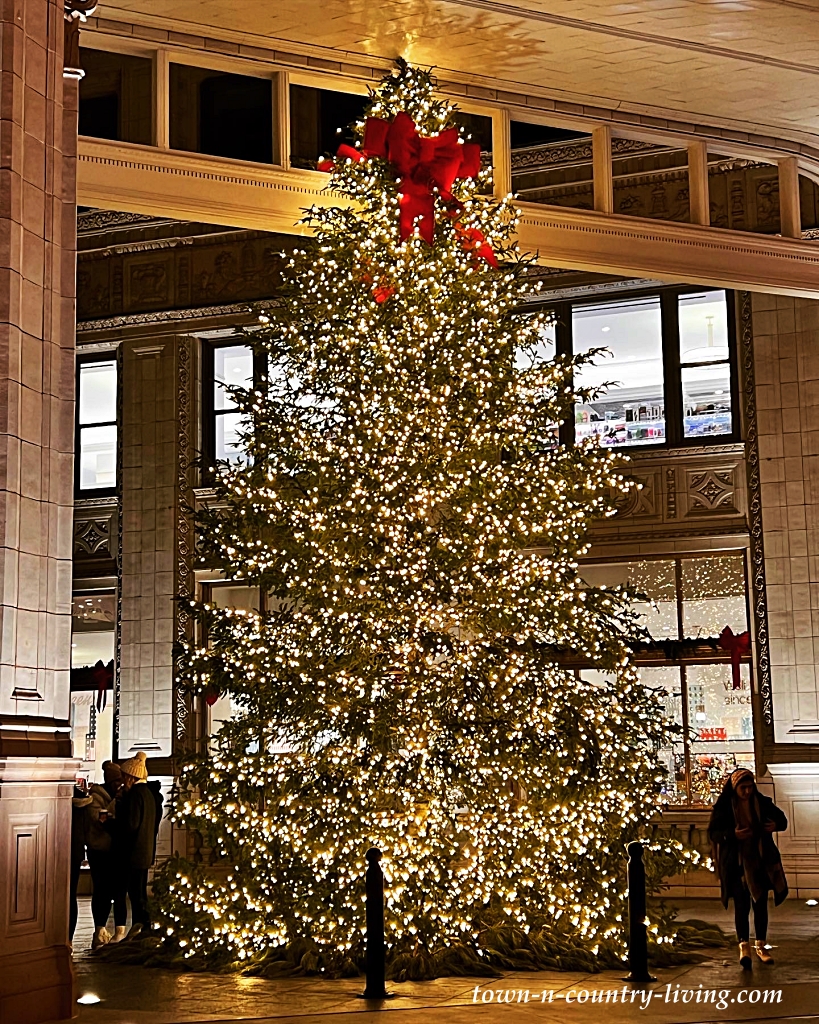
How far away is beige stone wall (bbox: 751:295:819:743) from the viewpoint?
61.1ft

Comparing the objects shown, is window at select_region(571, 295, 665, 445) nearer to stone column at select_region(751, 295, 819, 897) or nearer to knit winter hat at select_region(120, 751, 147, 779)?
→ stone column at select_region(751, 295, 819, 897)

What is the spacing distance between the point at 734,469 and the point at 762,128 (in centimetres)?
634

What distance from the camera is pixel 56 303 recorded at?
9.25 m

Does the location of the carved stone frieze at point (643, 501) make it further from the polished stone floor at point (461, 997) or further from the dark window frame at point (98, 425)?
the polished stone floor at point (461, 997)

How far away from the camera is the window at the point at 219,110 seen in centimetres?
2072

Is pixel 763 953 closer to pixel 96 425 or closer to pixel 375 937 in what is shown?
pixel 375 937

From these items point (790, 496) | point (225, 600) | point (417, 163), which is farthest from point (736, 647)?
point (417, 163)

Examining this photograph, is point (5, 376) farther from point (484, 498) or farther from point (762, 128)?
point (762, 128)

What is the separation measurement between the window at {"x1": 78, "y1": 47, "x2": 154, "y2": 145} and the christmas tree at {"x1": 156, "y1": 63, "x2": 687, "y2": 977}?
27.4 feet

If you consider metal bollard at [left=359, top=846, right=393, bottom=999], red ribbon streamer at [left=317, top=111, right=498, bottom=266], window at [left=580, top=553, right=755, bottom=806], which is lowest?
metal bollard at [left=359, top=846, right=393, bottom=999]

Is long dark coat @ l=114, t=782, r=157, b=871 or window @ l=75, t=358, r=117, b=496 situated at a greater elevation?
window @ l=75, t=358, r=117, b=496

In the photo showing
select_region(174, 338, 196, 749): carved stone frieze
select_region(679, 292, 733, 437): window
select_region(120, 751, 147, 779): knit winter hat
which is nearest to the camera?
select_region(120, 751, 147, 779): knit winter hat

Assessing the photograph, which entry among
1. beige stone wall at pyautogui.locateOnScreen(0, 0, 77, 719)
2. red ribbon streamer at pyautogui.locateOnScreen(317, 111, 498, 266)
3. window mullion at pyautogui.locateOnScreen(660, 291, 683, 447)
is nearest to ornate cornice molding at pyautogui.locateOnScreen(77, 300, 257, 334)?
window mullion at pyautogui.locateOnScreen(660, 291, 683, 447)

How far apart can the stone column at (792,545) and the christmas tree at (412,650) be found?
7470mm
